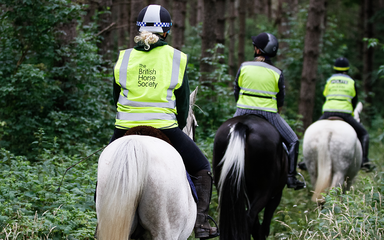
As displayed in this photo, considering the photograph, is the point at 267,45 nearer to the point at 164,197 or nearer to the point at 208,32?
the point at 164,197

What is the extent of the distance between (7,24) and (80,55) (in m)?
1.41

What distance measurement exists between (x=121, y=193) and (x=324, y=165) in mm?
5290

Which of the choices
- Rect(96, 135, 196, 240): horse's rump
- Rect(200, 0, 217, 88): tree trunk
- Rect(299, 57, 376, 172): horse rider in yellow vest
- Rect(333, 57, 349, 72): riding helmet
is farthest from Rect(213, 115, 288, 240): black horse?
Rect(200, 0, 217, 88): tree trunk

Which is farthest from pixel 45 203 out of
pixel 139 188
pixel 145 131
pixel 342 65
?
pixel 342 65

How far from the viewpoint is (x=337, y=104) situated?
7.48m

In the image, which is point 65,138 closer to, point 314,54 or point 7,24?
point 7,24

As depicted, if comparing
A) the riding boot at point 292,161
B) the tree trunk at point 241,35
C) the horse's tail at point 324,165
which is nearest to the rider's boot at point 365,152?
the horse's tail at point 324,165

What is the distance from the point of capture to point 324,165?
22.6 ft

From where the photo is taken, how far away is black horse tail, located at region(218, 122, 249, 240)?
479 centimetres

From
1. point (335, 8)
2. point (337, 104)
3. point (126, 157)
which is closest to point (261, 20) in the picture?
point (335, 8)

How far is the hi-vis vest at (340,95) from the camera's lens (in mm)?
7465

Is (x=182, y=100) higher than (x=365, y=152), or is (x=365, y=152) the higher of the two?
(x=182, y=100)

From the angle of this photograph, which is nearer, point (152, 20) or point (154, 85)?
point (154, 85)

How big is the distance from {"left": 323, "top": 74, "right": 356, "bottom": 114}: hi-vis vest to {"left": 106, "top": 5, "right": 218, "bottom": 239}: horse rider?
196 inches
